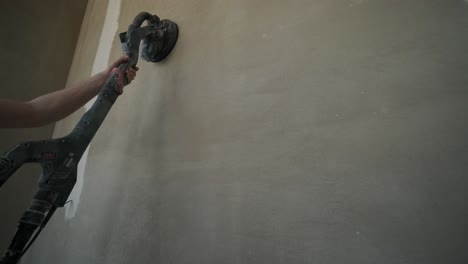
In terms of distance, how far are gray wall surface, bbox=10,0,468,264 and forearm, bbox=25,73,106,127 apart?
7.2 inches

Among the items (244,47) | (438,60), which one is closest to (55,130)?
(244,47)

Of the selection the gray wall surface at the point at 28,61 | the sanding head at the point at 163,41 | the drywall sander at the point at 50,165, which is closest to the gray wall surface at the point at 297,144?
the sanding head at the point at 163,41

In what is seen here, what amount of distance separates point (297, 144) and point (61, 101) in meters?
0.62

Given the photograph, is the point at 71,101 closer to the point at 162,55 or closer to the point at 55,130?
the point at 162,55

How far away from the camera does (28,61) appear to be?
142 cm

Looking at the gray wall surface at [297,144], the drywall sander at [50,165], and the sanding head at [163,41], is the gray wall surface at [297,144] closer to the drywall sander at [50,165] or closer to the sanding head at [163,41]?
the sanding head at [163,41]

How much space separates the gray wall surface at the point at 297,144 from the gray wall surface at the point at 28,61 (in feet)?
2.37

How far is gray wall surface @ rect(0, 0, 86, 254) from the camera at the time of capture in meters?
1.30

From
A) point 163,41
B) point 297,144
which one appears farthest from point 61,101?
point 297,144

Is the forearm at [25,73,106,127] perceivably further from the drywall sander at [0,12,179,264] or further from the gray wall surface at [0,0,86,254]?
the gray wall surface at [0,0,86,254]

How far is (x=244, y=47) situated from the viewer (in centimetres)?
67

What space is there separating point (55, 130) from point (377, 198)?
1.64m

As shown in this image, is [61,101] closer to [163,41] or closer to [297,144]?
[163,41]

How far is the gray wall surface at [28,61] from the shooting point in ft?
4.27
